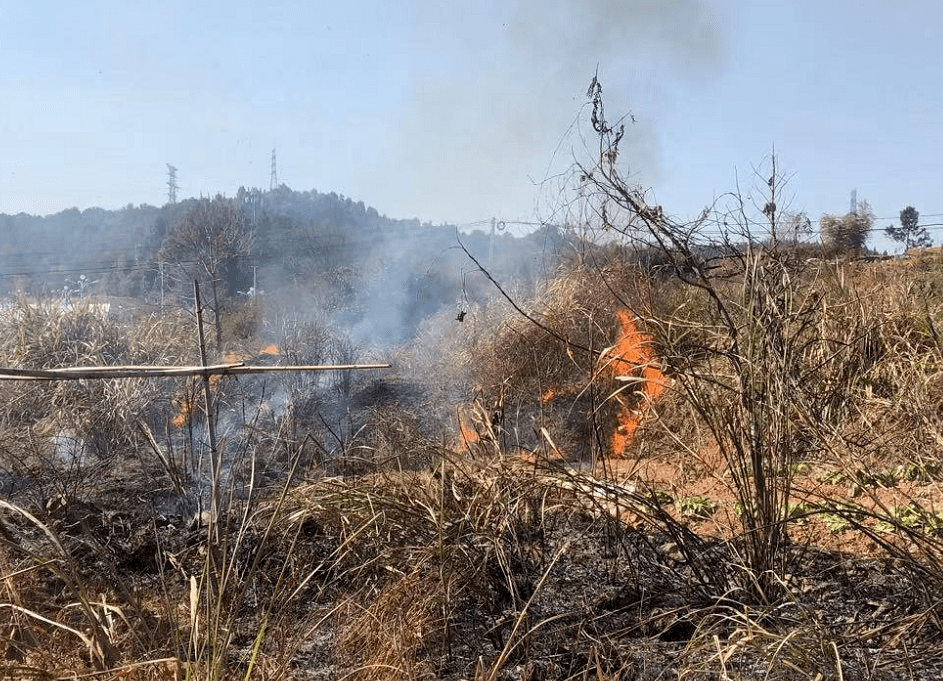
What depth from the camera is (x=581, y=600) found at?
3.37 meters

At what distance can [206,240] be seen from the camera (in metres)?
17.6

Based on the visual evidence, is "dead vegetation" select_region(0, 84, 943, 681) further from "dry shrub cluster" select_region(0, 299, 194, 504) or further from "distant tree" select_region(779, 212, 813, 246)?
"dry shrub cluster" select_region(0, 299, 194, 504)

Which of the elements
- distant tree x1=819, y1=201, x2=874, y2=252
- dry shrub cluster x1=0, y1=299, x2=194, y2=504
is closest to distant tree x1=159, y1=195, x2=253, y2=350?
dry shrub cluster x1=0, y1=299, x2=194, y2=504

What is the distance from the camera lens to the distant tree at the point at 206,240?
16.9m

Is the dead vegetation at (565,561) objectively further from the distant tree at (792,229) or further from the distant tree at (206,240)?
the distant tree at (206,240)

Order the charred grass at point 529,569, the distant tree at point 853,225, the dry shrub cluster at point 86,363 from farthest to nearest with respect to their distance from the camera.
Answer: the distant tree at point 853,225
the dry shrub cluster at point 86,363
the charred grass at point 529,569

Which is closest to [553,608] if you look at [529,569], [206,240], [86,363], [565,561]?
[529,569]

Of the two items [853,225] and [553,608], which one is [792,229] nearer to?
[553,608]

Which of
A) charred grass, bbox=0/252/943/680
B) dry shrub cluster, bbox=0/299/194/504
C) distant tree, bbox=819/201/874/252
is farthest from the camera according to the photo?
distant tree, bbox=819/201/874/252

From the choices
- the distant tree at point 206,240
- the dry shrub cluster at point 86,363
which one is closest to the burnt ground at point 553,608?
the dry shrub cluster at point 86,363

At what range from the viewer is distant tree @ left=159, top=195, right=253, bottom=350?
1689 centimetres

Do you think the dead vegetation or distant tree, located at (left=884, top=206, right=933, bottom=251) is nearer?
the dead vegetation

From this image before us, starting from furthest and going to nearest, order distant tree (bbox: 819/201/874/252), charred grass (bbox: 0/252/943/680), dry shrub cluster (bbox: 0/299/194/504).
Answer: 1. distant tree (bbox: 819/201/874/252)
2. dry shrub cluster (bbox: 0/299/194/504)
3. charred grass (bbox: 0/252/943/680)

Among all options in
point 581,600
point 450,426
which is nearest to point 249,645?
point 581,600
